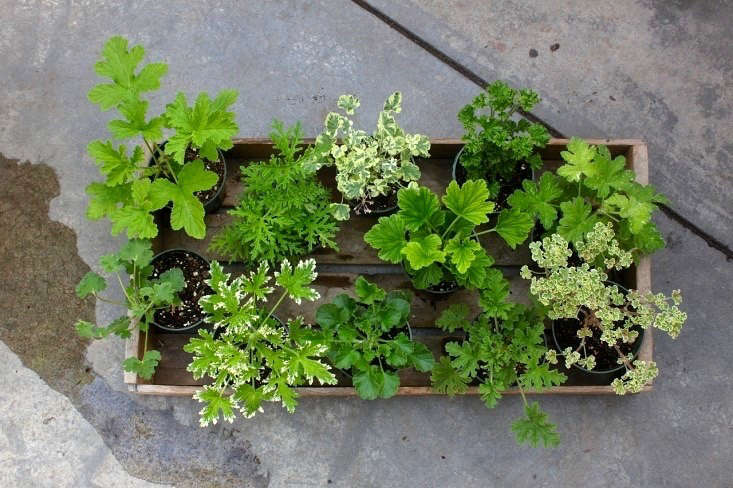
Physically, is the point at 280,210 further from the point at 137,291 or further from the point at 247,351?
the point at 137,291

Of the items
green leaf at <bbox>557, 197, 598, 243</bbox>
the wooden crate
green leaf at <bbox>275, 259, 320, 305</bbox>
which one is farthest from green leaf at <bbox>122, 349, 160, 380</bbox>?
green leaf at <bbox>557, 197, 598, 243</bbox>

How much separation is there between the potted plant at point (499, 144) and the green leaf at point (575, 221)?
272 millimetres

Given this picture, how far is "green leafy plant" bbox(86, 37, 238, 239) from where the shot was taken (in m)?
2.52

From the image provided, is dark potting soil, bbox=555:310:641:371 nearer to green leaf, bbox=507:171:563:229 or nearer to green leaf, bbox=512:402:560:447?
green leaf, bbox=512:402:560:447

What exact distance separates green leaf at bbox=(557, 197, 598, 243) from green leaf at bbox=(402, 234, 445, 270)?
562 millimetres

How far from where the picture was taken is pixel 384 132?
8.84 ft

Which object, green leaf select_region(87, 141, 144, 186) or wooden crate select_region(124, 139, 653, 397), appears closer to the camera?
green leaf select_region(87, 141, 144, 186)

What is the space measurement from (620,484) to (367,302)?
1.67 m

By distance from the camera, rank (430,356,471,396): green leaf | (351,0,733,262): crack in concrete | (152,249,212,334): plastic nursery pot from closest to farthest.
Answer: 1. (430,356,471,396): green leaf
2. (152,249,212,334): plastic nursery pot
3. (351,0,733,262): crack in concrete

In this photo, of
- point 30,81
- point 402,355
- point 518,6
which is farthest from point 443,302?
point 30,81

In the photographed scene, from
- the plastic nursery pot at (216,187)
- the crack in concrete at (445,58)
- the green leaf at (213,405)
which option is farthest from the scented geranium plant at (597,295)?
the plastic nursery pot at (216,187)

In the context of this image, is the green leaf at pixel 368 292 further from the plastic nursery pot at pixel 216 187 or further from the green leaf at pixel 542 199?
the plastic nursery pot at pixel 216 187

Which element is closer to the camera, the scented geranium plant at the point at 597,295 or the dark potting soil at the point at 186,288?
the scented geranium plant at the point at 597,295

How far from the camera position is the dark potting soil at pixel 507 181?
302 cm
